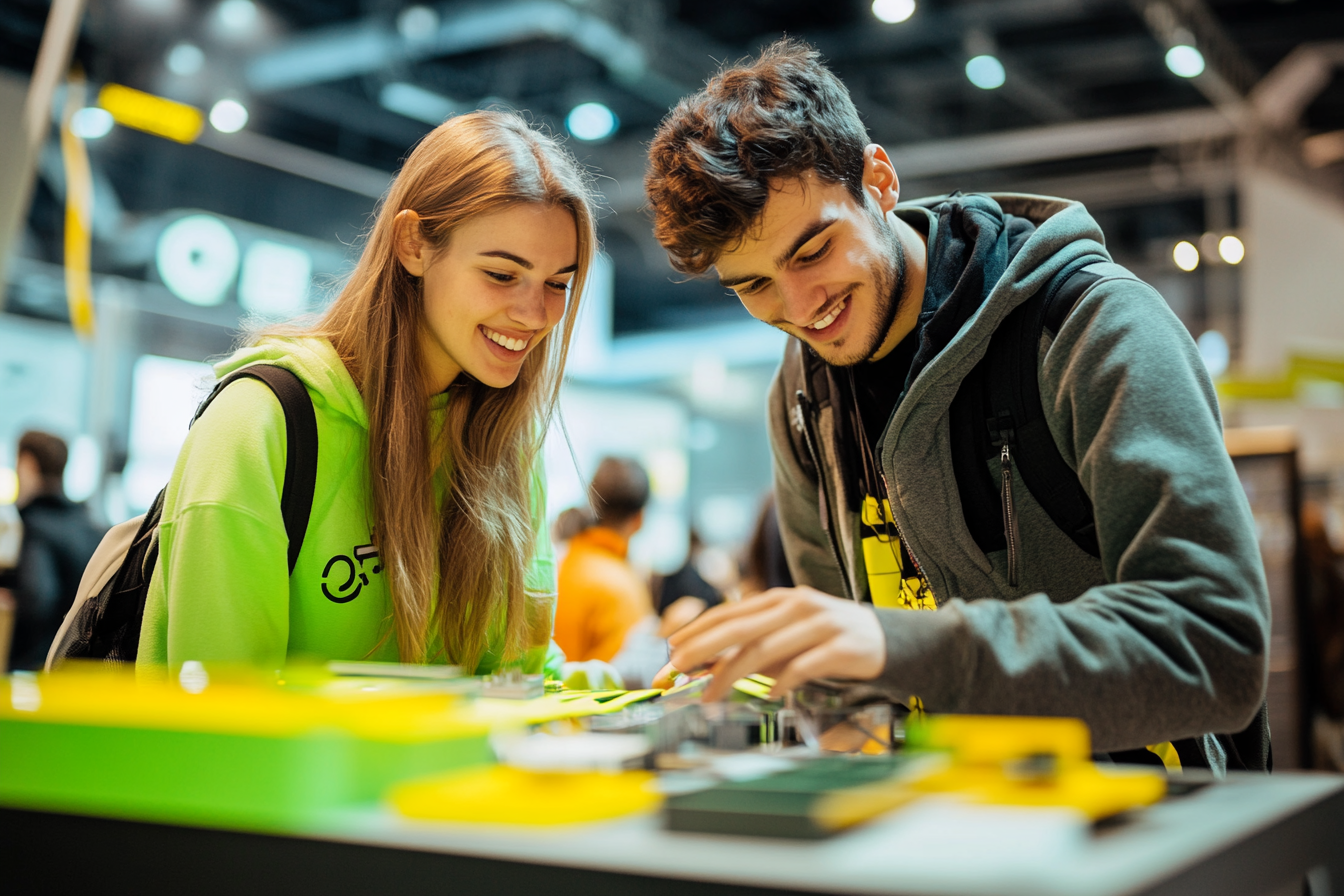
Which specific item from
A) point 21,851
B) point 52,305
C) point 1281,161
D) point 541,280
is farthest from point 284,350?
point 1281,161

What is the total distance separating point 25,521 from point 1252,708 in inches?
197

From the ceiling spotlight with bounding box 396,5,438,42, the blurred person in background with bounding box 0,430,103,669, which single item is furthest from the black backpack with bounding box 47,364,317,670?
the ceiling spotlight with bounding box 396,5,438,42

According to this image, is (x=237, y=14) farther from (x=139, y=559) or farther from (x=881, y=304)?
(x=881, y=304)

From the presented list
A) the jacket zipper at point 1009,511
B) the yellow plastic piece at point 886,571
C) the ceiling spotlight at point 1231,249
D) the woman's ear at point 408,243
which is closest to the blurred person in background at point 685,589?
the yellow plastic piece at point 886,571

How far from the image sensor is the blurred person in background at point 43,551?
15.7 feet

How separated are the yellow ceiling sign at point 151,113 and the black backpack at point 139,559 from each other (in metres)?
5.79

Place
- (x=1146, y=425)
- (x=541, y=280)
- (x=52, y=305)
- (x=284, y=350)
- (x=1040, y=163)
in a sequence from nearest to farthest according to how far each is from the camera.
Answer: (x=1146, y=425)
(x=284, y=350)
(x=541, y=280)
(x=52, y=305)
(x=1040, y=163)

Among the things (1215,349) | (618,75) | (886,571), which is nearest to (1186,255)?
(1215,349)

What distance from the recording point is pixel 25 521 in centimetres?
484

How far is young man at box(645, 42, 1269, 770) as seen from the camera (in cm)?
102

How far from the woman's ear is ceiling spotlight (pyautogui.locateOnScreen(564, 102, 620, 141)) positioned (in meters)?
5.63

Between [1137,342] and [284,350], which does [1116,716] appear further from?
[284,350]

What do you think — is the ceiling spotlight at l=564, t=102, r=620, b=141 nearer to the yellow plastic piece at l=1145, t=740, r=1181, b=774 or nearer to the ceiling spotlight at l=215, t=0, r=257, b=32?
the ceiling spotlight at l=215, t=0, r=257, b=32

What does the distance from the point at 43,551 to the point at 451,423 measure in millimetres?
3739
